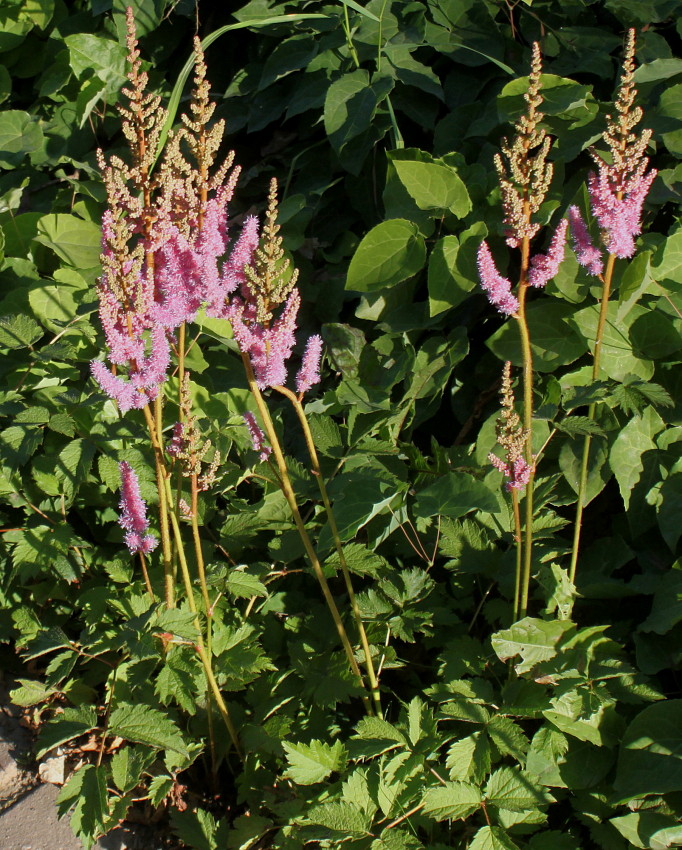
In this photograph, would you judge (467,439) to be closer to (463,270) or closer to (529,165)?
(463,270)

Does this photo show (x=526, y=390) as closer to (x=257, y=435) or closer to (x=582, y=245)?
(x=582, y=245)

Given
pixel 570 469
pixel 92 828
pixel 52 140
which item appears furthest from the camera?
pixel 52 140

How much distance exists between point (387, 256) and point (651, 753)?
134 centimetres

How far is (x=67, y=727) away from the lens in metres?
1.74

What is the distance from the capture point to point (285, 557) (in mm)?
2053

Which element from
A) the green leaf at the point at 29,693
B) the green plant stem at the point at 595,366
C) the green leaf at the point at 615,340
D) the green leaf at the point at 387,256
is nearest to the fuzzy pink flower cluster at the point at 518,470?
the green plant stem at the point at 595,366

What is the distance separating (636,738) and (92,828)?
43.4 inches

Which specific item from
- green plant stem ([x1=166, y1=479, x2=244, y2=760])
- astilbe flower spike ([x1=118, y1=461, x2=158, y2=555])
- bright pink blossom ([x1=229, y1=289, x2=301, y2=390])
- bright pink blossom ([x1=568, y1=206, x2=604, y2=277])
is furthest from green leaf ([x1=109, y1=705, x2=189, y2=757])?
bright pink blossom ([x1=568, y1=206, x2=604, y2=277])

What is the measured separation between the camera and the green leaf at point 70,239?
2701 mm

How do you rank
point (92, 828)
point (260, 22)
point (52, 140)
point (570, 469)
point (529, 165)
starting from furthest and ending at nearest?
point (52, 140) → point (260, 22) → point (570, 469) → point (92, 828) → point (529, 165)

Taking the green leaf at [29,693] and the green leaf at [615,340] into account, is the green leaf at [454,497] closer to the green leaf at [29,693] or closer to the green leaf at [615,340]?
the green leaf at [615,340]

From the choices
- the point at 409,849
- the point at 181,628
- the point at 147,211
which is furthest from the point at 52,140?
the point at 409,849

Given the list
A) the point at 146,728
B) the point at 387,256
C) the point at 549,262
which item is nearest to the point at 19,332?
the point at 387,256

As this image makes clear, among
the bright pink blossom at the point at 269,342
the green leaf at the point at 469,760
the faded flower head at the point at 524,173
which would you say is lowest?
the green leaf at the point at 469,760
